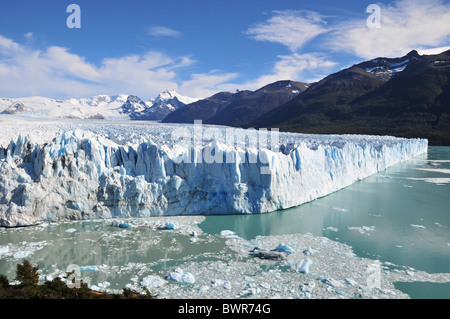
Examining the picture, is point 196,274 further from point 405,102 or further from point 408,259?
point 405,102

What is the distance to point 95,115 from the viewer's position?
127 metres

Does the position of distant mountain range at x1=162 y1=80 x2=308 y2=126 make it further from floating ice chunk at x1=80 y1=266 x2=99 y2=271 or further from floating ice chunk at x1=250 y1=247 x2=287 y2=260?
floating ice chunk at x1=80 y1=266 x2=99 y2=271

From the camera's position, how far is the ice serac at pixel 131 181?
8516mm

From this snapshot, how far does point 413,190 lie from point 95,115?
427 ft

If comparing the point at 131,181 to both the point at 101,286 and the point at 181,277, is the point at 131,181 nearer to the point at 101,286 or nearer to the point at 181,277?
the point at 101,286

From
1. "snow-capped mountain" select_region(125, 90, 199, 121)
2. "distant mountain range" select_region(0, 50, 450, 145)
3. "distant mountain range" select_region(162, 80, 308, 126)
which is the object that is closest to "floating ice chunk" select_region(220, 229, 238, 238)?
"distant mountain range" select_region(0, 50, 450, 145)

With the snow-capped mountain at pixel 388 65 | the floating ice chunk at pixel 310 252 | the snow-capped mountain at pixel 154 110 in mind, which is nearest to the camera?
the floating ice chunk at pixel 310 252

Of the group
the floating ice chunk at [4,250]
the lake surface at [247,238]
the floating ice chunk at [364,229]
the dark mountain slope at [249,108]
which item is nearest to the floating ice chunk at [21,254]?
the lake surface at [247,238]

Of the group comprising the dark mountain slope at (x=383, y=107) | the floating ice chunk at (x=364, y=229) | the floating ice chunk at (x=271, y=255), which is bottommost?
the floating ice chunk at (x=364, y=229)

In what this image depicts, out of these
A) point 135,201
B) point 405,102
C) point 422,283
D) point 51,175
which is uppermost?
point 405,102

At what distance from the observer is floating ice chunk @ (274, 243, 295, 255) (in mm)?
6800

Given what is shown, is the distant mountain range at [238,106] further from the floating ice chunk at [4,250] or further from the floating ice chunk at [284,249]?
the floating ice chunk at [4,250]

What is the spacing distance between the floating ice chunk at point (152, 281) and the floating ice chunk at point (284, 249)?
2707 mm
